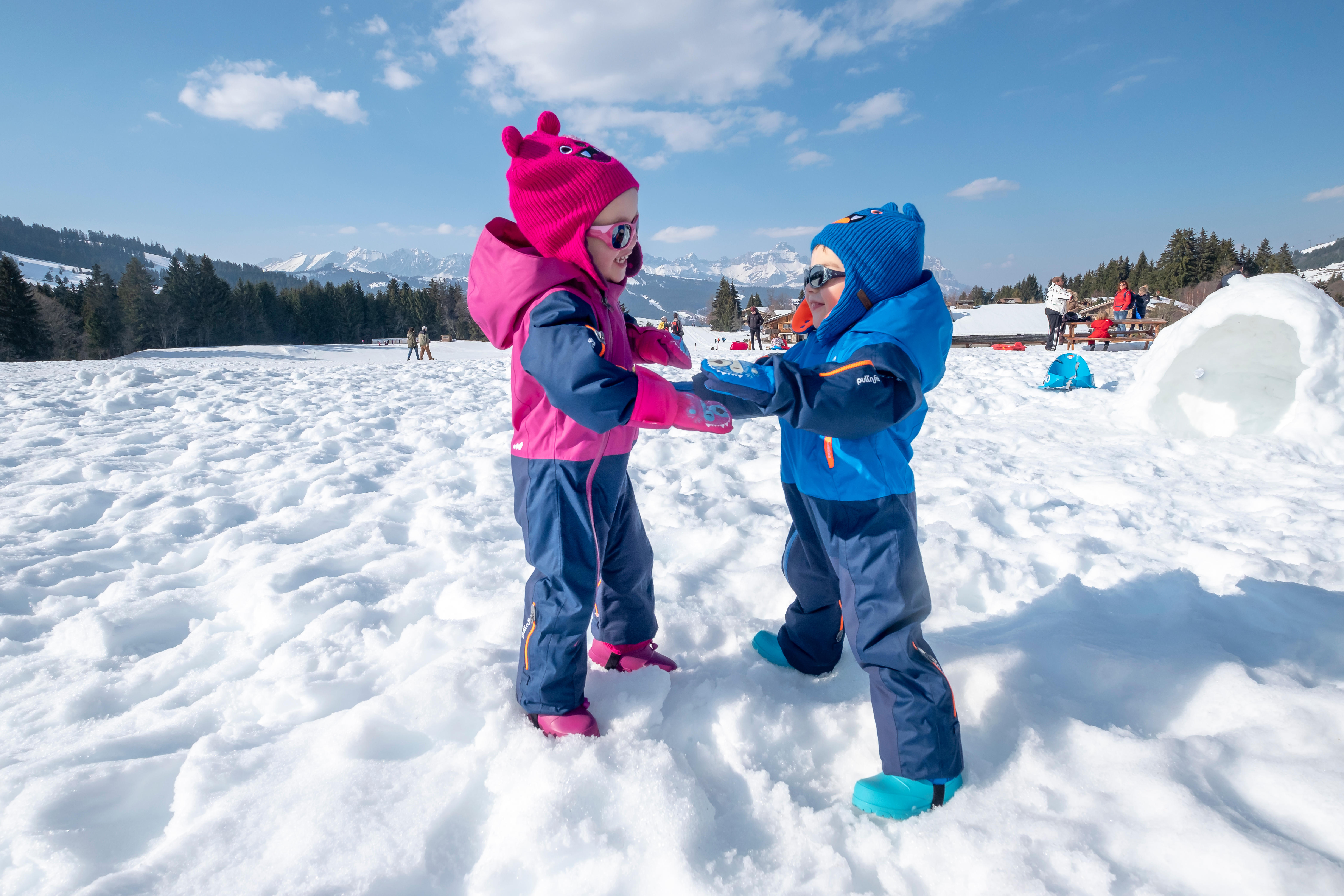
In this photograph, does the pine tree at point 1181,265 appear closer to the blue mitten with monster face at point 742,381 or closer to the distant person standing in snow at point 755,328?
the distant person standing in snow at point 755,328

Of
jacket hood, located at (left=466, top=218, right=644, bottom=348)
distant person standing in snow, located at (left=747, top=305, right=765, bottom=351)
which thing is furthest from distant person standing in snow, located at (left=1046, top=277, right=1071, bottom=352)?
jacket hood, located at (left=466, top=218, right=644, bottom=348)

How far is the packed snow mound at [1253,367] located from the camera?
15.3 ft

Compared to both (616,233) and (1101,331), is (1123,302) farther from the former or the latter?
(616,233)

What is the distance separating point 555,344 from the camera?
1.49 metres

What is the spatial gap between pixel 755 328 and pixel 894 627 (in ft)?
67.9

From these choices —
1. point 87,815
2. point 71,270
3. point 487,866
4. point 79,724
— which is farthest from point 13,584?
point 71,270

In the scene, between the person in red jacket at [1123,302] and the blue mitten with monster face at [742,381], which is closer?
the blue mitten with monster face at [742,381]

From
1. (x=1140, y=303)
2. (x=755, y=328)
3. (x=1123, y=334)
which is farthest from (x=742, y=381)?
(x=1140, y=303)

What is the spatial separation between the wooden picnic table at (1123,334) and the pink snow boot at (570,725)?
49.8 ft

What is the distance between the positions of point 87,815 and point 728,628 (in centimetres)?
186

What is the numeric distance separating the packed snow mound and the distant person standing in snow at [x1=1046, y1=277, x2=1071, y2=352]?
910 cm

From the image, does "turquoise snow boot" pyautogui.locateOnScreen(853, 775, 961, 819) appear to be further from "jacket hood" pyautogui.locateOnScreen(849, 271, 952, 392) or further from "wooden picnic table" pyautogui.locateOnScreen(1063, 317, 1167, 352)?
"wooden picnic table" pyautogui.locateOnScreen(1063, 317, 1167, 352)

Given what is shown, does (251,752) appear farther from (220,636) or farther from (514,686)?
(220,636)

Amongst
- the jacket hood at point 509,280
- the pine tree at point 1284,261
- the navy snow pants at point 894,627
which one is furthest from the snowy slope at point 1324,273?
the jacket hood at point 509,280
